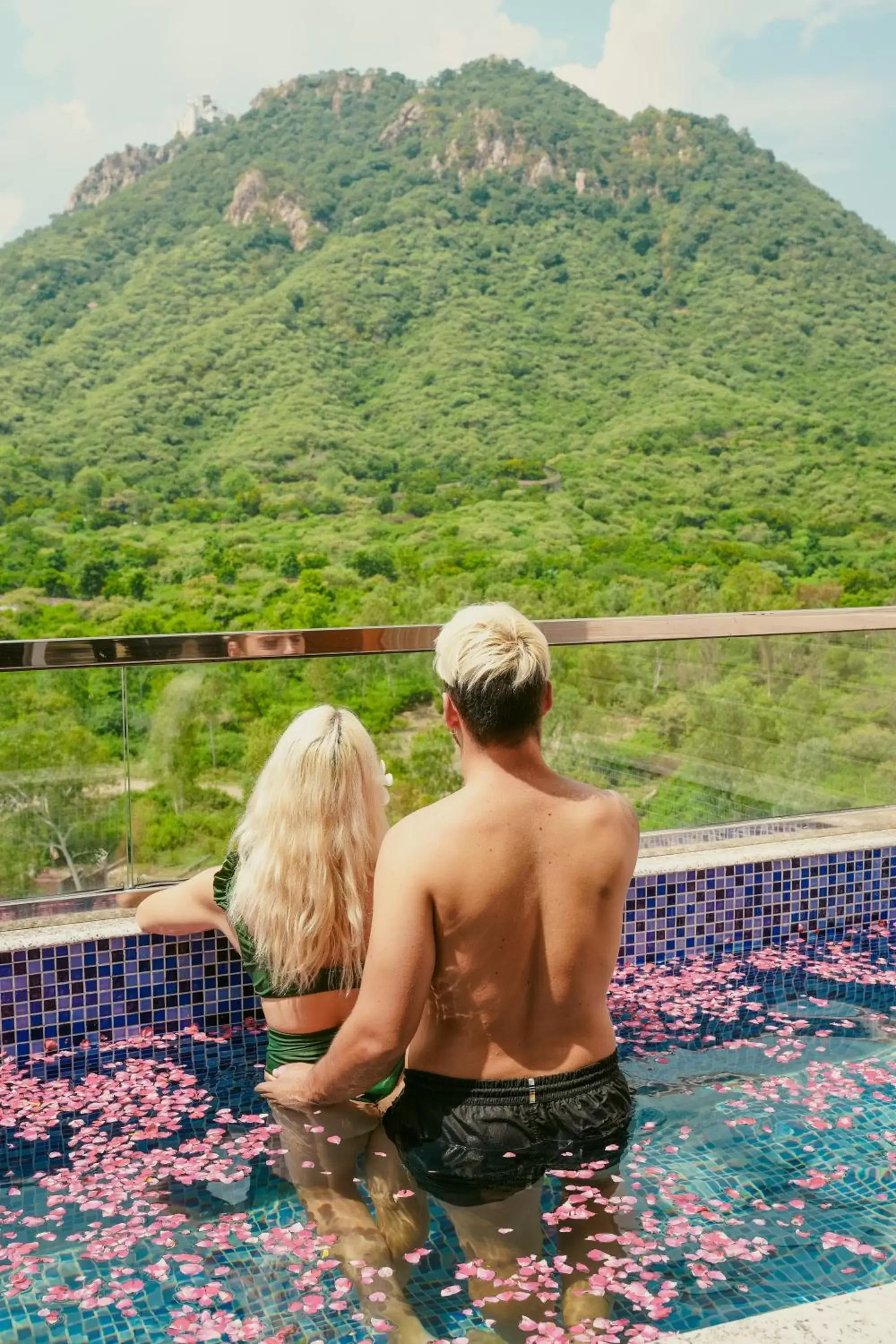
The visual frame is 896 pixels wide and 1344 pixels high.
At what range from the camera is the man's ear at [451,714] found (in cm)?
216

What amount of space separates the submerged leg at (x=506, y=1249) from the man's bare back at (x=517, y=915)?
229 millimetres

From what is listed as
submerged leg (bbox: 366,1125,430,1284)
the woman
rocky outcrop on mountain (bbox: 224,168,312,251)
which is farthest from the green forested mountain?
submerged leg (bbox: 366,1125,430,1284)

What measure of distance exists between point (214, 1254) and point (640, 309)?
1797 inches

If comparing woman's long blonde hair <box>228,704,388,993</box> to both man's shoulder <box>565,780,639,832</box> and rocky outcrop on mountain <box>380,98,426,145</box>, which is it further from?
rocky outcrop on mountain <box>380,98,426,145</box>

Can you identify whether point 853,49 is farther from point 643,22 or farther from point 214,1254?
point 214,1254

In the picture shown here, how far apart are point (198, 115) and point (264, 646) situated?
54232 mm

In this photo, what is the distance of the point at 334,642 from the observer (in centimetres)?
362

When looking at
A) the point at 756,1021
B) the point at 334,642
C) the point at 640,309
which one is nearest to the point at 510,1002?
the point at 756,1021

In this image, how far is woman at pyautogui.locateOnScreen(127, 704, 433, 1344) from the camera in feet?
7.93

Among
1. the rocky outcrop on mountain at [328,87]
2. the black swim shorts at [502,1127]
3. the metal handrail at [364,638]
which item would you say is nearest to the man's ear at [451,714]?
the black swim shorts at [502,1127]

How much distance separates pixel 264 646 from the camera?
138 inches

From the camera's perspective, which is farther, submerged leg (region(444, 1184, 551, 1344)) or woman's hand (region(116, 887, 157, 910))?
woman's hand (region(116, 887, 157, 910))

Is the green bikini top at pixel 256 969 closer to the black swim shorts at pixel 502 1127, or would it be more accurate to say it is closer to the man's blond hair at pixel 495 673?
the black swim shorts at pixel 502 1127

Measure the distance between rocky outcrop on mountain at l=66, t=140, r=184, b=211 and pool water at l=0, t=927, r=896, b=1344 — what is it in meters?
50.8
